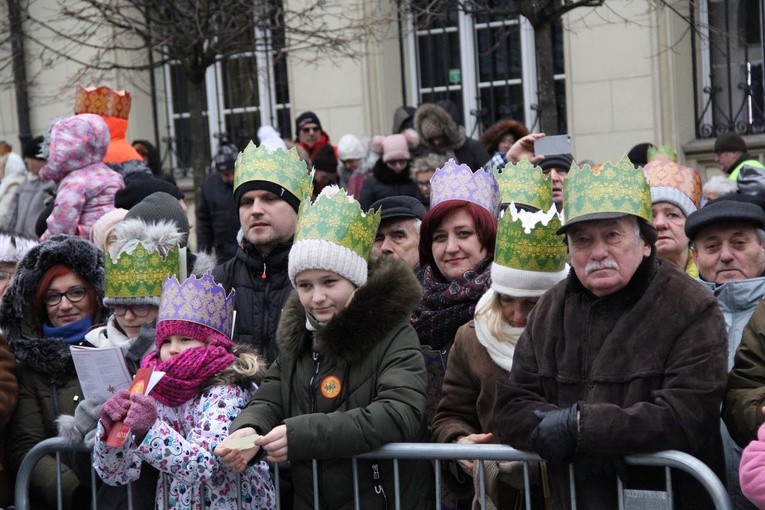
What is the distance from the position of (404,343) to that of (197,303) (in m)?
0.82

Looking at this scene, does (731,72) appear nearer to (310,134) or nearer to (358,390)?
(310,134)

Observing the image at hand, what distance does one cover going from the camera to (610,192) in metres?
4.34

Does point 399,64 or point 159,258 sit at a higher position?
point 399,64

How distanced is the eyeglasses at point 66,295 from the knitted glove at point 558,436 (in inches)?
94.2

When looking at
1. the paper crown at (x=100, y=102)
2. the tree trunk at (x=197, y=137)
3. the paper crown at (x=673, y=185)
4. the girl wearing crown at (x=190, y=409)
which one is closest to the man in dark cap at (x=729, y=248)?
the paper crown at (x=673, y=185)

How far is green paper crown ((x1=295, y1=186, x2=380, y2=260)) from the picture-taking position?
492 centimetres

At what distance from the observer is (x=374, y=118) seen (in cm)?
1357

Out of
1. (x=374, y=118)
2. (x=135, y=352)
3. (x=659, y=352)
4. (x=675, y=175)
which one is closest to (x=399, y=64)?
(x=374, y=118)

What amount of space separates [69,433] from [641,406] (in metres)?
2.19

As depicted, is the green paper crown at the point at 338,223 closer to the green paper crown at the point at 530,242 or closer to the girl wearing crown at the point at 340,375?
the girl wearing crown at the point at 340,375

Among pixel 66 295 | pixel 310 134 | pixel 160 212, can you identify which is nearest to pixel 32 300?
pixel 66 295

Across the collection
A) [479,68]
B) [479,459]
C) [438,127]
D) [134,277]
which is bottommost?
[479,459]

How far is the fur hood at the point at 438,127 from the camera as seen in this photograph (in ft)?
31.4

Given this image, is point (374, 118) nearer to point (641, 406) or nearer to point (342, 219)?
Answer: point (342, 219)
